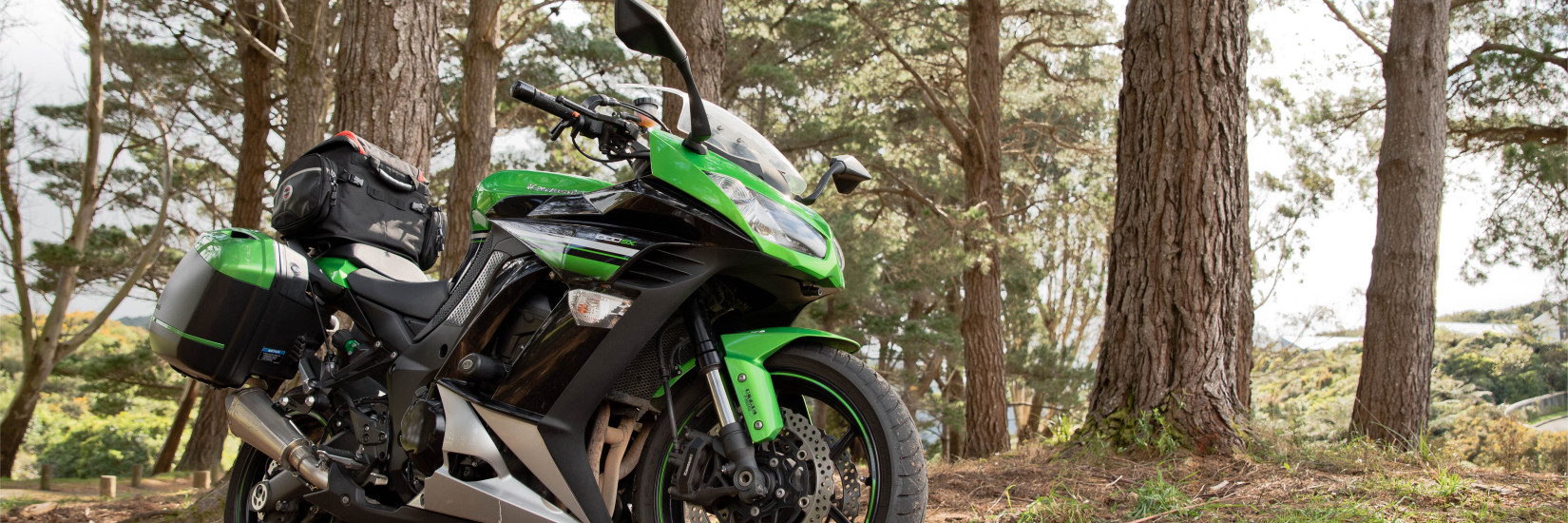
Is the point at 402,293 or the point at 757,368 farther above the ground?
the point at 402,293

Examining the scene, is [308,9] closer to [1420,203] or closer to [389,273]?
[389,273]

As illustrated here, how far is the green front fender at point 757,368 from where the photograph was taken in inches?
76.4

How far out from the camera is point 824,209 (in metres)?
13.7

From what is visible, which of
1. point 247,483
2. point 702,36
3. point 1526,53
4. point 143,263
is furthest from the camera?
point 143,263

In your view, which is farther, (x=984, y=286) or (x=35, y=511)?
(x=984, y=286)

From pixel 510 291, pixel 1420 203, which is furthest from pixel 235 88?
pixel 1420 203

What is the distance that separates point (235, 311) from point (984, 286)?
9.32m

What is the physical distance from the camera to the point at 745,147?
226cm

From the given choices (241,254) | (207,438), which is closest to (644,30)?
(241,254)

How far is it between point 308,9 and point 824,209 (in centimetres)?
754

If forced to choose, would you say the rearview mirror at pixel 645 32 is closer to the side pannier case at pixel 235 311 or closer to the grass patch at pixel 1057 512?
the side pannier case at pixel 235 311

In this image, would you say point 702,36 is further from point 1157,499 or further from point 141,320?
point 141,320

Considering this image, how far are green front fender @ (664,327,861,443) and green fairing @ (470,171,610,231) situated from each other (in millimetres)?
603

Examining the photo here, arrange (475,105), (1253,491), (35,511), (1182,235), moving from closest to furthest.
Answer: (1253,491), (1182,235), (35,511), (475,105)
